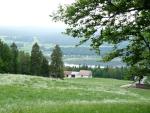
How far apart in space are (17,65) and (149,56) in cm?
11071

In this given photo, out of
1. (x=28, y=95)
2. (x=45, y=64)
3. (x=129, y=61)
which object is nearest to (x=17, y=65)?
(x=45, y=64)

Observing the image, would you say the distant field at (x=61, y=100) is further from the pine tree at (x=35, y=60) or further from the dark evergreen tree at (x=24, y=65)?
the dark evergreen tree at (x=24, y=65)

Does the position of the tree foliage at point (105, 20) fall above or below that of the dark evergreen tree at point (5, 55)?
below

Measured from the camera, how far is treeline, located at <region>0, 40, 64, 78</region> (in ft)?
421

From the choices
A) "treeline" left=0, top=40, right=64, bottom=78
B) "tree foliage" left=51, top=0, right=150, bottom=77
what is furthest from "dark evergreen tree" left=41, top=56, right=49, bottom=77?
"tree foliage" left=51, top=0, right=150, bottom=77

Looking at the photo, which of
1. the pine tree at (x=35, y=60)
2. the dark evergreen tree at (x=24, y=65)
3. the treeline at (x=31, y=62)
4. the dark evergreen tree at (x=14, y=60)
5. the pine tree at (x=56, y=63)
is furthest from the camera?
the pine tree at (x=56, y=63)

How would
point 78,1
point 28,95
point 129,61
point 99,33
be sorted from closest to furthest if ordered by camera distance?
1. point 78,1
2. point 99,33
3. point 129,61
4. point 28,95

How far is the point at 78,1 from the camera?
20125 millimetres

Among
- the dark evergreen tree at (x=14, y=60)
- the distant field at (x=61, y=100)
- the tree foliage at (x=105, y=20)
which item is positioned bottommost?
the distant field at (x=61, y=100)

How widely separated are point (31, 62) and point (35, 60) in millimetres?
1424

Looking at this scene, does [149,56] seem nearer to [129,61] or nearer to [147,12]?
[129,61]

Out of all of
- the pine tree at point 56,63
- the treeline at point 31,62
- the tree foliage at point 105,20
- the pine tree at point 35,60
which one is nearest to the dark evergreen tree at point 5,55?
the treeline at point 31,62

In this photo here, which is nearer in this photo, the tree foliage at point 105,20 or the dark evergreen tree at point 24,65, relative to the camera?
the tree foliage at point 105,20

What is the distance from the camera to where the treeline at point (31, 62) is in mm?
128375
